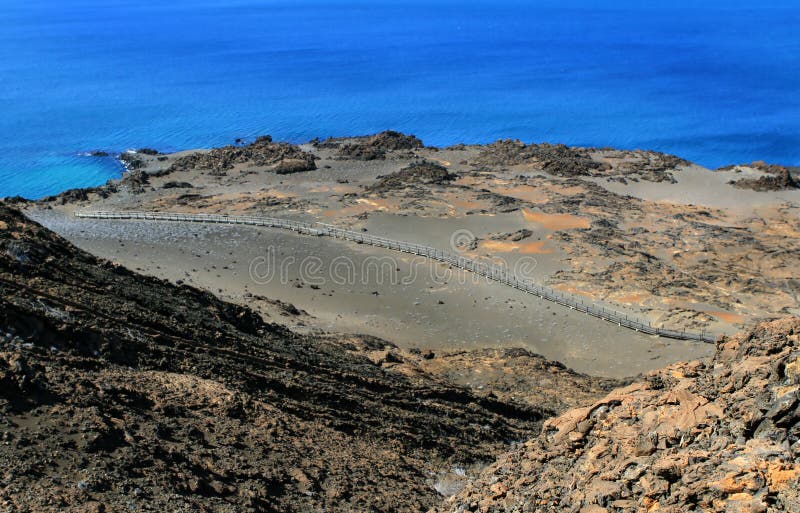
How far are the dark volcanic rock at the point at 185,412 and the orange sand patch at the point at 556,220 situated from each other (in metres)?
24.7

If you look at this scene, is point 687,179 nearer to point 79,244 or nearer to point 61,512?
point 79,244

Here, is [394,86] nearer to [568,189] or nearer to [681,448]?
[568,189]

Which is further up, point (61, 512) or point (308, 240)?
point (61, 512)

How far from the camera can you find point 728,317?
34469 millimetres

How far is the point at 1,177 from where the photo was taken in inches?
2534

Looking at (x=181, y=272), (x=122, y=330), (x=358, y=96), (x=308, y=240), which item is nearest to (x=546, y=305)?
(x=308, y=240)

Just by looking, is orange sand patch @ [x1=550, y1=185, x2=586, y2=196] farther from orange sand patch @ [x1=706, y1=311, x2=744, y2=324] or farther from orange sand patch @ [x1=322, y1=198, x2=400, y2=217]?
orange sand patch @ [x1=706, y1=311, x2=744, y2=324]

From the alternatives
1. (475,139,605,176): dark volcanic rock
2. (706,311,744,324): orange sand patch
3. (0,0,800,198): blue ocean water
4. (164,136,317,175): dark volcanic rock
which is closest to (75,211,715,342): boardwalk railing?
(706,311,744,324): orange sand patch

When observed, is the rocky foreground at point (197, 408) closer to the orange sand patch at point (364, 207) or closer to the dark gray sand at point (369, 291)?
the dark gray sand at point (369, 291)

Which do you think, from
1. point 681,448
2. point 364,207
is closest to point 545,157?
point 364,207

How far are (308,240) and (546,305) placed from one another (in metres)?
14.9

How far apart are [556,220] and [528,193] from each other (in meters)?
7.15

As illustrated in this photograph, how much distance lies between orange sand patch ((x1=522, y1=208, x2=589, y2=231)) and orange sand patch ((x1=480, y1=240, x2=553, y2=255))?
3.30m

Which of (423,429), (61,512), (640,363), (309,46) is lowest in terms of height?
(640,363)
